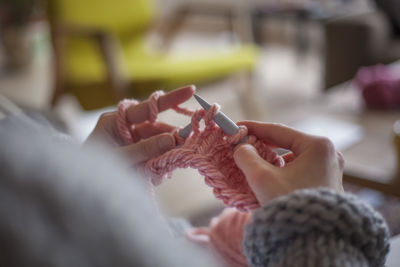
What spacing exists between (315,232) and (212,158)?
0.68 feet

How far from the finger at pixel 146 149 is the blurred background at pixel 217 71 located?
0.33 metres

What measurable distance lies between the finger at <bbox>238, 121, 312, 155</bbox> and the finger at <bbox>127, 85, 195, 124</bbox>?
0.34ft

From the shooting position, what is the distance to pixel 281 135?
540mm

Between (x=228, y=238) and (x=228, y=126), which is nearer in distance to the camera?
(x=228, y=126)

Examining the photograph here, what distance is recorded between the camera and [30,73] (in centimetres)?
370

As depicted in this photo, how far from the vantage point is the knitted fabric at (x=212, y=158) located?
545 millimetres

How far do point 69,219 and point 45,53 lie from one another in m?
4.20

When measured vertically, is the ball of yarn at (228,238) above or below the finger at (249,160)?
below

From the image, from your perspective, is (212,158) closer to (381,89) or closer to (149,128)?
(149,128)

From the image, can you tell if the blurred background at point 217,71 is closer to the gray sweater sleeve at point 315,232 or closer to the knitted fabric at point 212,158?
the knitted fabric at point 212,158

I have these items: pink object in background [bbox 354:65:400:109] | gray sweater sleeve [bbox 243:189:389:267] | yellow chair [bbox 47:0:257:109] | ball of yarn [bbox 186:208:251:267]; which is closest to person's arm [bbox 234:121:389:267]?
gray sweater sleeve [bbox 243:189:389:267]

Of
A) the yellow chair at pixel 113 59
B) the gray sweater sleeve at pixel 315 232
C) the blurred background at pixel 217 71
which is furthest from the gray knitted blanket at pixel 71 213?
the yellow chair at pixel 113 59

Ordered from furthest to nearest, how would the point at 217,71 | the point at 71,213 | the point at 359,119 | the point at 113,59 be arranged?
the point at 359,119
the point at 217,71
the point at 113,59
the point at 71,213

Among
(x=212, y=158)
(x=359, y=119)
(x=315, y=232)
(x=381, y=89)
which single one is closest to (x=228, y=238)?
(x=212, y=158)
